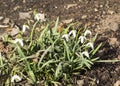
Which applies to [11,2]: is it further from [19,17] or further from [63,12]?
[63,12]

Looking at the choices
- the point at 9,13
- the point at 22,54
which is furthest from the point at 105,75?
the point at 9,13

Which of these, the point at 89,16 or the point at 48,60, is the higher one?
the point at 89,16

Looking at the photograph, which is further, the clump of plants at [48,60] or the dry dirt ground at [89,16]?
the dry dirt ground at [89,16]

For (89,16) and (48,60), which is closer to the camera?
(48,60)

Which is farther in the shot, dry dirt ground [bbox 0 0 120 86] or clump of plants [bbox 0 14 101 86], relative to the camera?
dry dirt ground [bbox 0 0 120 86]
